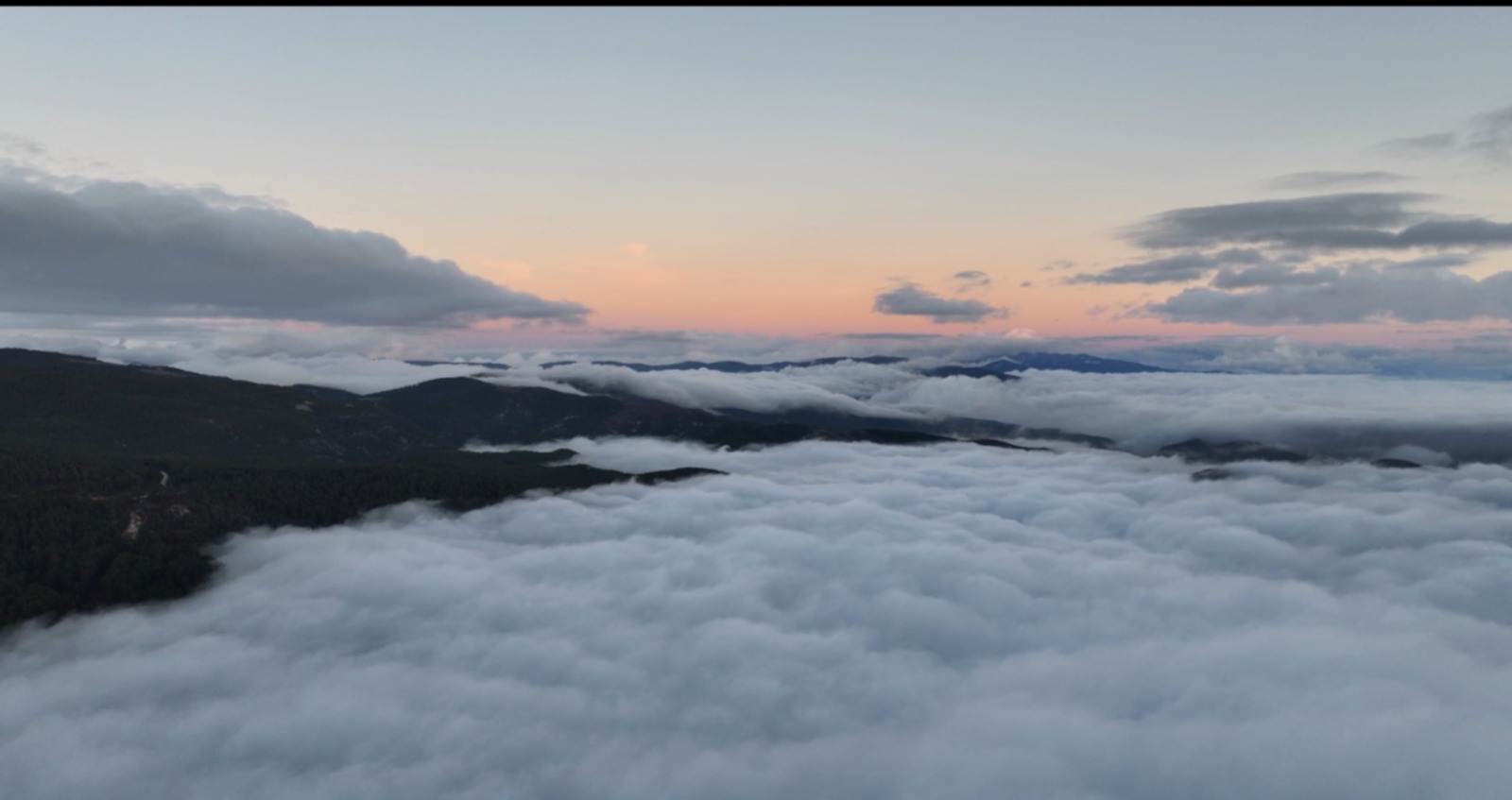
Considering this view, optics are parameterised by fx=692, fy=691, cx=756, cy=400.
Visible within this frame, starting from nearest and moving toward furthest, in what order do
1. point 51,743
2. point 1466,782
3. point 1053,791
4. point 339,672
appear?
point 1466,782
point 1053,791
point 51,743
point 339,672

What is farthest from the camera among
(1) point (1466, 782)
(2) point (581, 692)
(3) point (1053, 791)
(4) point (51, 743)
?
(2) point (581, 692)

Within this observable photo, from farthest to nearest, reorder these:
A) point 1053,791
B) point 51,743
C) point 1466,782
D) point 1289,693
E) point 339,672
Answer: point 339,672, point 1289,693, point 51,743, point 1053,791, point 1466,782

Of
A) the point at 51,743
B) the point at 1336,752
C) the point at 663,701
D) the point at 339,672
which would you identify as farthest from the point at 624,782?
the point at 1336,752

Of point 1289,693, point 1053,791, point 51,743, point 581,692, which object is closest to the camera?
point 1053,791

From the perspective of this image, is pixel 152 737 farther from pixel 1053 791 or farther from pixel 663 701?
pixel 1053 791

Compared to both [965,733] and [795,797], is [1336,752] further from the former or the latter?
[795,797]

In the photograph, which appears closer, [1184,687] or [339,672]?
[1184,687]

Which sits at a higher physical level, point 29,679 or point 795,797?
point 29,679

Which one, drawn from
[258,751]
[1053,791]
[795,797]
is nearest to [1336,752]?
[1053,791]

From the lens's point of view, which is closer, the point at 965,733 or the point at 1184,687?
the point at 965,733
